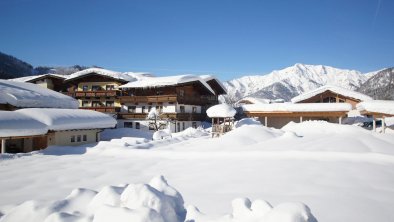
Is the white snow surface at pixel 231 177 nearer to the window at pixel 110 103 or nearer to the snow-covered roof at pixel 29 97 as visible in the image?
the snow-covered roof at pixel 29 97

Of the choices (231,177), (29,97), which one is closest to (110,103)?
(29,97)

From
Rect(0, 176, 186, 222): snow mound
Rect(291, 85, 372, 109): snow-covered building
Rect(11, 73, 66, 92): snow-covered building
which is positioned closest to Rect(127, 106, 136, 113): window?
Rect(11, 73, 66, 92): snow-covered building

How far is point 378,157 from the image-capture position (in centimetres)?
1366

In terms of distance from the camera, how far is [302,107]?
31172mm

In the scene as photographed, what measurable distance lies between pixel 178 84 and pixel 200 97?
696 centimetres

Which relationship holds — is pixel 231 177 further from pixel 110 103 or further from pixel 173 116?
pixel 110 103

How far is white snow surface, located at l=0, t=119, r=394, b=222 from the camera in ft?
19.0

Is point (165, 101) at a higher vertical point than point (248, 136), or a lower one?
higher

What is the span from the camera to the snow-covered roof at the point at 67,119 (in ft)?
71.1

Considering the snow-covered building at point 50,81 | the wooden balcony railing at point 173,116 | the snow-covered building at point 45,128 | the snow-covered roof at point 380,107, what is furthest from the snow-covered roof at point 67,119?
the snow-covered roof at point 380,107

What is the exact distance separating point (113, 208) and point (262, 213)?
8.45 ft

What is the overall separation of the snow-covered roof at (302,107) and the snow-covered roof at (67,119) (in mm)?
16461

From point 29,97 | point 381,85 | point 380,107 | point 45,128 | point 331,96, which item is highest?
point 381,85

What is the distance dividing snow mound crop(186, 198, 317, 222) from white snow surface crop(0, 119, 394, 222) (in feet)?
0.06
